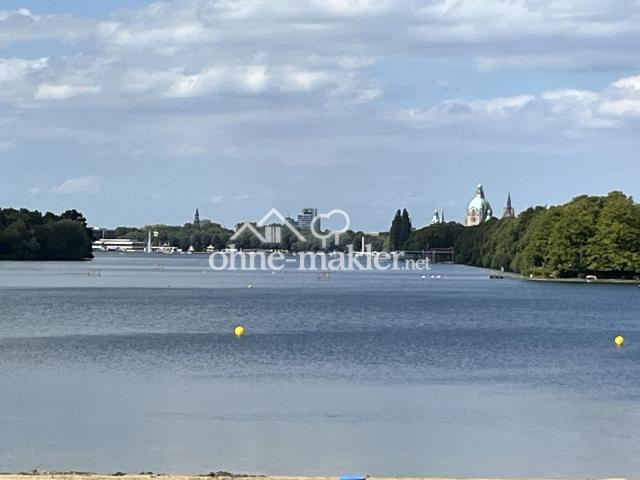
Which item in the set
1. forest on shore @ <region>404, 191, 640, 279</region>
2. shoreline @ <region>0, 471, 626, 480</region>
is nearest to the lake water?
shoreline @ <region>0, 471, 626, 480</region>

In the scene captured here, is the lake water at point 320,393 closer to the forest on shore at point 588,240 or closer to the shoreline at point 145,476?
the shoreline at point 145,476

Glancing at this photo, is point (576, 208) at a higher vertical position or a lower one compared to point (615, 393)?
higher

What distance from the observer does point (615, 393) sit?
4181 centimetres

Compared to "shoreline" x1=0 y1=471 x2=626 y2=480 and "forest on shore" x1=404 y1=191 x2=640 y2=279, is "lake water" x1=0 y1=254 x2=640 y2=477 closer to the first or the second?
"shoreline" x1=0 y1=471 x2=626 y2=480

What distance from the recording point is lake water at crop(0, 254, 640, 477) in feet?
94.3

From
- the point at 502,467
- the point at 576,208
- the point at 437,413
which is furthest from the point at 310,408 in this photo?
the point at 576,208

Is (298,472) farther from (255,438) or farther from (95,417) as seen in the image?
(95,417)

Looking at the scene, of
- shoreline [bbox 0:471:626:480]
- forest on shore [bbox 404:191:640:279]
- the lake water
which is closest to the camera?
shoreline [bbox 0:471:626:480]

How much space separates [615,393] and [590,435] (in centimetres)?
997

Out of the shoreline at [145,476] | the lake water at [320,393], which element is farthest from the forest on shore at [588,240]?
the shoreline at [145,476]

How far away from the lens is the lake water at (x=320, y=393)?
2875 cm

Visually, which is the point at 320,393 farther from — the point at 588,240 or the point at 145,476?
the point at 588,240

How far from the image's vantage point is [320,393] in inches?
1598

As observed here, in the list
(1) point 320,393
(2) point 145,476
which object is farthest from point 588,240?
(2) point 145,476
